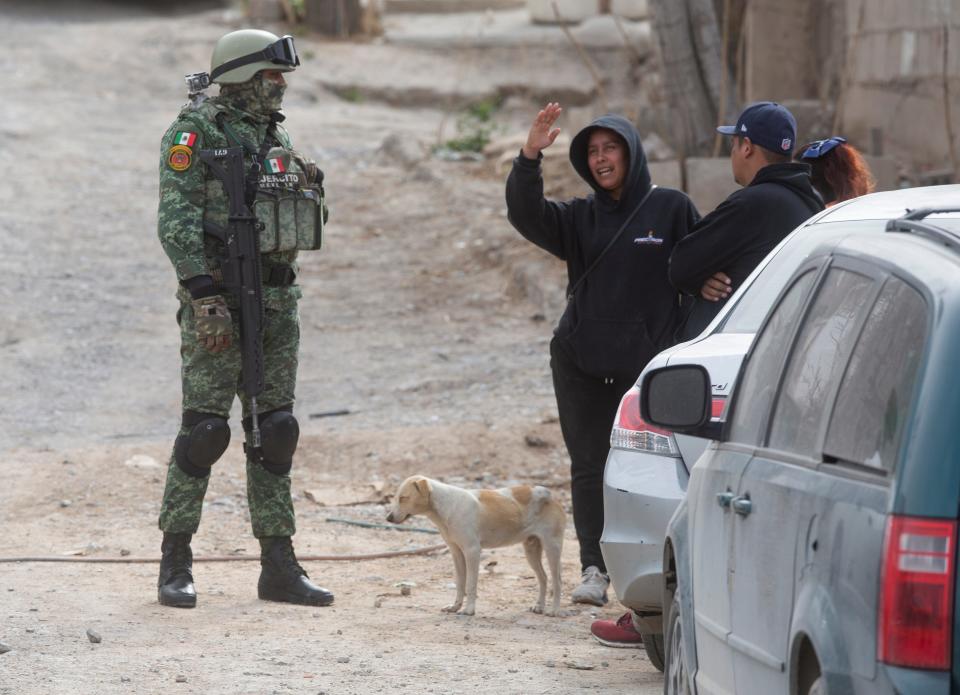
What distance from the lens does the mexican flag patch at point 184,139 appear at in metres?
5.77

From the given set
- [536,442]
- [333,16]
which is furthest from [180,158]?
[333,16]

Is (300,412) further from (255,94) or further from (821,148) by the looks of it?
(821,148)

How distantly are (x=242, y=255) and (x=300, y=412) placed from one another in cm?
451

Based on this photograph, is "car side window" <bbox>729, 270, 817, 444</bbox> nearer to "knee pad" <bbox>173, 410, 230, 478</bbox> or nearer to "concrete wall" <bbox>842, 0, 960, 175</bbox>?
"knee pad" <bbox>173, 410, 230, 478</bbox>

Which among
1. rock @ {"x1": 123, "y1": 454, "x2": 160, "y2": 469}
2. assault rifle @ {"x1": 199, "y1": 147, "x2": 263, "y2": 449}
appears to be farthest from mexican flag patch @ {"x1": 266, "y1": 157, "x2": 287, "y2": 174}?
rock @ {"x1": 123, "y1": 454, "x2": 160, "y2": 469}

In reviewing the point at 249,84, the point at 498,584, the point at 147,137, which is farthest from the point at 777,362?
the point at 147,137

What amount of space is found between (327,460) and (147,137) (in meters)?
12.0

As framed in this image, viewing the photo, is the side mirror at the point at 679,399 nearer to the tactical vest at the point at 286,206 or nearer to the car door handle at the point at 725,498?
the car door handle at the point at 725,498

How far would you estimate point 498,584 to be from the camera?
6938mm

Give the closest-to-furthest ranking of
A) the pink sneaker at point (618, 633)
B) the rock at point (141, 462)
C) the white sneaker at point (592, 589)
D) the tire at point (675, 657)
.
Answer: the tire at point (675, 657) → the pink sneaker at point (618, 633) → the white sneaker at point (592, 589) → the rock at point (141, 462)

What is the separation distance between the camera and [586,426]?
5973 millimetres

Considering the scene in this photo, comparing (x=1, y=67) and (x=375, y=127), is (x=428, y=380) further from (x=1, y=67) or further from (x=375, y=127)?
(x=1, y=67)

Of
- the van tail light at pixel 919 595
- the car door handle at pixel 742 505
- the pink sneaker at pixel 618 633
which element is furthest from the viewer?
the pink sneaker at pixel 618 633

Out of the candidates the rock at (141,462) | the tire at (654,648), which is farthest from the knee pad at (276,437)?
the rock at (141,462)
